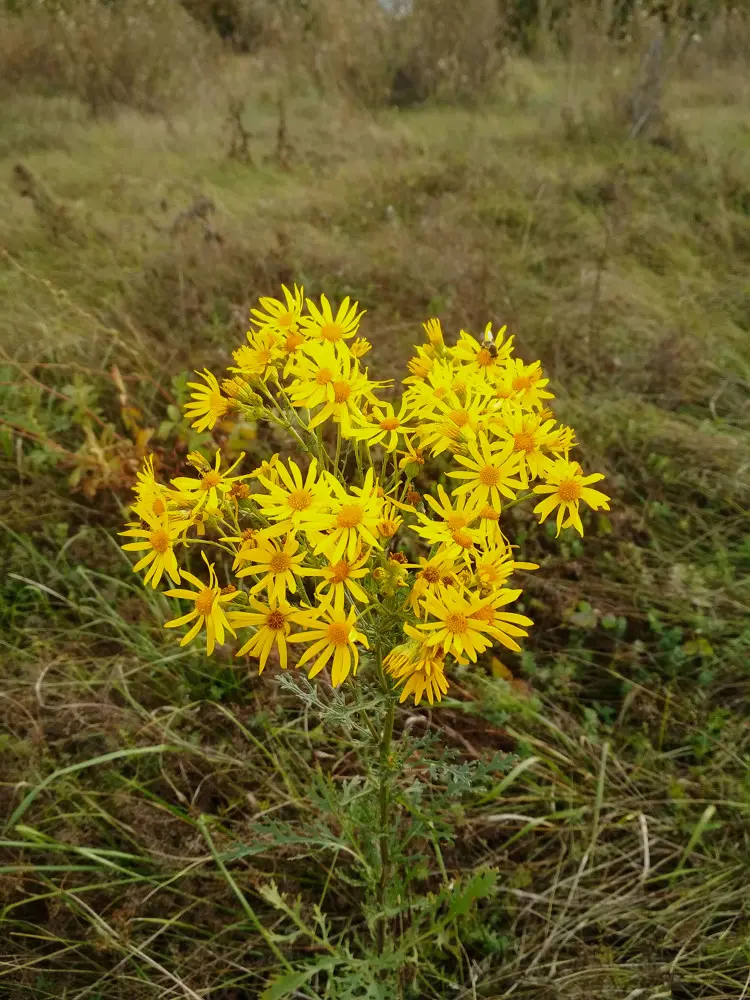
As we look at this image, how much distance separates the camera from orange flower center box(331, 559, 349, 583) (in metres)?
1.03

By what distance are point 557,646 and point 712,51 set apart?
25.3 ft

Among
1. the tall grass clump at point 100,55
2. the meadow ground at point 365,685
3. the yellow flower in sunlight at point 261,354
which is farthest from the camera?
the tall grass clump at point 100,55

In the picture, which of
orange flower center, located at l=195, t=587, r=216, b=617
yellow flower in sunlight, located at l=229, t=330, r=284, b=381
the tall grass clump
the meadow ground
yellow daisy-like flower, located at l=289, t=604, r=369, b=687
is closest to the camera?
yellow daisy-like flower, located at l=289, t=604, r=369, b=687

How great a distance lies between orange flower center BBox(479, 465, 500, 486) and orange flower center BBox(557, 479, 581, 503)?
0.11 meters

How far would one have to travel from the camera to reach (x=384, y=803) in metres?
1.39

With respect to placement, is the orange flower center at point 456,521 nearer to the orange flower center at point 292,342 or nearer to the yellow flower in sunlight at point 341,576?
the yellow flower in sunlight at point 341,576

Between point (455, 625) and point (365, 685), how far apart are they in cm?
38

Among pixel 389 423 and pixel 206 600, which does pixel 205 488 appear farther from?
pixel 389 423

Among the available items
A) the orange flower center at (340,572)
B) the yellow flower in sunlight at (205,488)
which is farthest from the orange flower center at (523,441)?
the yellow flower in sunlight at (205,488)

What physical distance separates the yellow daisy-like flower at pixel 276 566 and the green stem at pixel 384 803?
289 millimetres

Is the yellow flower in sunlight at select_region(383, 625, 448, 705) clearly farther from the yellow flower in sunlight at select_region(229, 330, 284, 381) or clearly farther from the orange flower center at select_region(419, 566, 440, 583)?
the yellow flower in sunlight at select_region(229, 330, 284, 381)

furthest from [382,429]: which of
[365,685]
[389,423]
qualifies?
[365,685]

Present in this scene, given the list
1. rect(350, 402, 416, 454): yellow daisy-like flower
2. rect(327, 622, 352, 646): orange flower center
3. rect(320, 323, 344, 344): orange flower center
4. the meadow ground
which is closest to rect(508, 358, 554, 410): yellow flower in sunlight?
rect(350, 402, 416, 454): yellow daisy-like flower

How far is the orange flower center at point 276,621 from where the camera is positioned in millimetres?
1085
